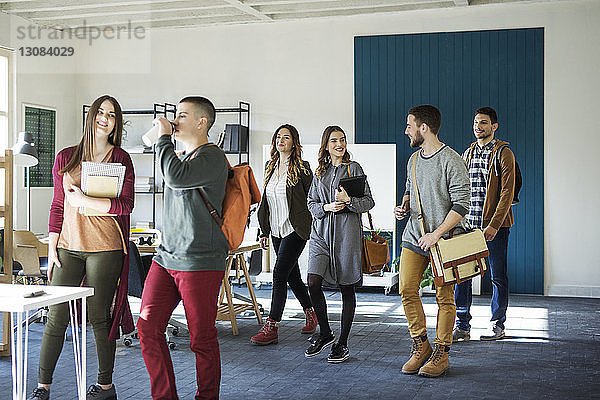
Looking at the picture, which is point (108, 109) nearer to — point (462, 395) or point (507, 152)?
point (462, 395)

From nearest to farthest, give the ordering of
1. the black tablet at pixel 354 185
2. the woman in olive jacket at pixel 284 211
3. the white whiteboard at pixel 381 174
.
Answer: the black tablet at pixel 354 185 < the woman in olive jacket at pixel 284 211 < the white whiteboard at pixel 381 174

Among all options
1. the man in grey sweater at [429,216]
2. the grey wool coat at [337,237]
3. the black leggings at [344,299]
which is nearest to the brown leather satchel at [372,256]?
the grey wool coat at [337,237]

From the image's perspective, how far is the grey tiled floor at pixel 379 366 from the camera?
4219 mm

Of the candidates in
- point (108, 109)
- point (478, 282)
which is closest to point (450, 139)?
point (478, 282)

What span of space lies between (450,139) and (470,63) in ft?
2.80

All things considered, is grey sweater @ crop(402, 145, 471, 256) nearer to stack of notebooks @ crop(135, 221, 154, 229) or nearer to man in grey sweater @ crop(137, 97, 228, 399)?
man in grey sweater @ crop(137, 97, 228, 399)

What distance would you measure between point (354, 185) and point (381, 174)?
3388mm

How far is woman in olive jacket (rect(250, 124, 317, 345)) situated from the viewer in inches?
209

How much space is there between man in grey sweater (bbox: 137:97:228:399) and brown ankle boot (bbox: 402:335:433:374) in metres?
1.62

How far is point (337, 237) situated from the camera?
485 cm

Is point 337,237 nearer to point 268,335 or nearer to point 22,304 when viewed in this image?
point 268,335

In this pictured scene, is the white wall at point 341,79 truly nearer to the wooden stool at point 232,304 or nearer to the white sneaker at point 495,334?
the white sneaker at point 495,334

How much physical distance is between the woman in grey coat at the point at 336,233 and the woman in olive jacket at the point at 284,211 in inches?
11.9

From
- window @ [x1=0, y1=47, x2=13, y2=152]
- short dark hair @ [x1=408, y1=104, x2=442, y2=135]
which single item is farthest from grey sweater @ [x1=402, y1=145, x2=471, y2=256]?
window @ [x1=0, y1=47, x2=13, y2=152]
